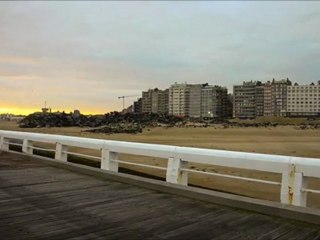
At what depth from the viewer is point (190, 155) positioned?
25.2ft

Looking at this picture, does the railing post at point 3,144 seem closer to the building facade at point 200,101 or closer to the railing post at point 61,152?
the railing post at point 61,152

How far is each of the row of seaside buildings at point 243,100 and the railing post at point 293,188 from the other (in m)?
150

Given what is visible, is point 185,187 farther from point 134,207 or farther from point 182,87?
point 182,87

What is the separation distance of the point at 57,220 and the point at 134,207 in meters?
1.24

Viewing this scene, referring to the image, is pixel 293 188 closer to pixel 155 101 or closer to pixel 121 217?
pixel 121 217

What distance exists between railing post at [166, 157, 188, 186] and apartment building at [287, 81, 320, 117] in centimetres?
15103

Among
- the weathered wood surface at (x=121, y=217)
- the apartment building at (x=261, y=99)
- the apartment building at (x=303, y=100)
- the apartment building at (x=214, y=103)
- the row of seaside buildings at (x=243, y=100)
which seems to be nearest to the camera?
the weathered wood surface at (x=121, y=217)

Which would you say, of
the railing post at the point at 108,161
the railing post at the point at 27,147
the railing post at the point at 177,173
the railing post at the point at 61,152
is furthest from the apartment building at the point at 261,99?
the railing post at the point at 177,173

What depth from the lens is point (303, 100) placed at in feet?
Answer: 509

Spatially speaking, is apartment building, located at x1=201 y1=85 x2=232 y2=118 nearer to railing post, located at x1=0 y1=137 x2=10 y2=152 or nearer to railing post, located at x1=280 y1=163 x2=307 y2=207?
railing post, located at x1=0 y1=137 x2=10 y2=152

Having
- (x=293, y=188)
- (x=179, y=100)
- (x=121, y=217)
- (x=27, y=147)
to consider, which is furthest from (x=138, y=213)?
(x=179, y=100)

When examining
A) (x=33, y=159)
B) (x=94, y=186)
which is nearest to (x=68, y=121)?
(x=33, y=159)

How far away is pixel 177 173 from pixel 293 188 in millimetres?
2420

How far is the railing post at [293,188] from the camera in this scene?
5.86 meters
